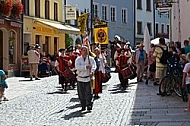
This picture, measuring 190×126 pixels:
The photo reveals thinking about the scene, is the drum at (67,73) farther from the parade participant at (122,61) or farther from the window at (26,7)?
the window at (26,7)

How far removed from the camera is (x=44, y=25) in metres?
33.1

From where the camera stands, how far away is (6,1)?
25812 millimetres

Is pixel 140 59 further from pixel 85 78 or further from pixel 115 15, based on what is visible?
pixel 115 15

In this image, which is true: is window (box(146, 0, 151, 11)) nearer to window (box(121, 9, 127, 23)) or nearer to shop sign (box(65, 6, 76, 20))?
window (box(121, 9, 127, 23))

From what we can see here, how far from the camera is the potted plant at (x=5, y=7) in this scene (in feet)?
84.3

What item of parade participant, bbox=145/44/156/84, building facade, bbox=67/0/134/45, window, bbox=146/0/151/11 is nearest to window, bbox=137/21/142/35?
building facade, bbox=67/0/134/45

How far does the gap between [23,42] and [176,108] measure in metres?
19.5

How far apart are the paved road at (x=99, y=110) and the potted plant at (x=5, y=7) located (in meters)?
9.02

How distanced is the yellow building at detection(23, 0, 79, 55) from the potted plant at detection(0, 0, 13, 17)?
488 centimetres

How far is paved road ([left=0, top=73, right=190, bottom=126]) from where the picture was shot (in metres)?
11.0

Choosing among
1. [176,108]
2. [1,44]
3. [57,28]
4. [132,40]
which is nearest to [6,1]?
[1,44]

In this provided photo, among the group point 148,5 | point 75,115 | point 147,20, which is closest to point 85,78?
point 75,115

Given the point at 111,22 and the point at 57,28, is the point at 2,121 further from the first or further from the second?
the point at 111,22

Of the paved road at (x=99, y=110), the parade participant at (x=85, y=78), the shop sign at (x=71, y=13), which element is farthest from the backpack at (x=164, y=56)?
the shop sign at (x=71, y=13)
